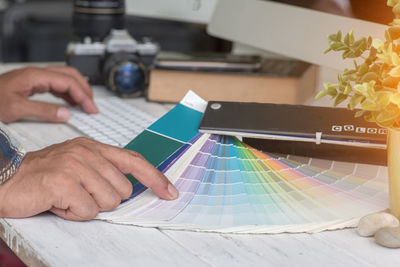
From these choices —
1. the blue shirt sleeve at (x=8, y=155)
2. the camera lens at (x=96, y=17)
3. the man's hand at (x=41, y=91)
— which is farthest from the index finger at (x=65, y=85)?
the blue shirt sleeve at (x=8, y=155)

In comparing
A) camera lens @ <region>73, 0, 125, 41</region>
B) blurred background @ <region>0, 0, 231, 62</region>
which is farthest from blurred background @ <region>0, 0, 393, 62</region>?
camera lens @ <region>73, 0, 125, 41</region>

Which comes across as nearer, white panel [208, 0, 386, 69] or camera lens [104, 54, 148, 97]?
white panel [208, 0, 386, 69]

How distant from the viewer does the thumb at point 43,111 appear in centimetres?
96

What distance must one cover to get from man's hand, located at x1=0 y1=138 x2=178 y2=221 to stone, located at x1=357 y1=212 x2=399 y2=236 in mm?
181

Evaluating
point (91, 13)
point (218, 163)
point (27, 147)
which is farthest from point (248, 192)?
point (91, 13)

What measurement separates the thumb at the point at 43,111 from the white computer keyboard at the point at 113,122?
0.02 m

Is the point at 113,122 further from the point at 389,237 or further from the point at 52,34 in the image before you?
the point at 52,34

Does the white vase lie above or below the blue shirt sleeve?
above

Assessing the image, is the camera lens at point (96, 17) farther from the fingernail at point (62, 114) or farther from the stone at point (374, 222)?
the stone at point (374, 222)

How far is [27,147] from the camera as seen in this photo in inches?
33.2

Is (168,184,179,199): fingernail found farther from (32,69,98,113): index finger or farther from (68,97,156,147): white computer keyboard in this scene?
(32,69,98,113): index finger

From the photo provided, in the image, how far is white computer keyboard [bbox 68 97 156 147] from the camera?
0.89 meters

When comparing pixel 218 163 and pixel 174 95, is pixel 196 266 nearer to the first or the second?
Answer: pixel 218 163

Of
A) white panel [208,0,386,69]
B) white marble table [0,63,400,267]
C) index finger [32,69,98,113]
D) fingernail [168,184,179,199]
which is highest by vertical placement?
white panel [208,0,386,69]
